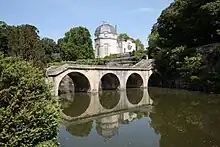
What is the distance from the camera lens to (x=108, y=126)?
16766 millimetres

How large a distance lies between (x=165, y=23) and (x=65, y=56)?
30.0m

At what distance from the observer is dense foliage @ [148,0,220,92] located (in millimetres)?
32031

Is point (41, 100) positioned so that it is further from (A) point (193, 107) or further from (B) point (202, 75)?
(B) point (202, 75)

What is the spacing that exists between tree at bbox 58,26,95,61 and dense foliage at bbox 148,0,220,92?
900 inches

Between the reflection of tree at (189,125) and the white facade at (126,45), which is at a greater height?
the white facade at (126,45)

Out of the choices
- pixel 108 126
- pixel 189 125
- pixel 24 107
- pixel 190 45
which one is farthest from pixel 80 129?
pixel 190 45

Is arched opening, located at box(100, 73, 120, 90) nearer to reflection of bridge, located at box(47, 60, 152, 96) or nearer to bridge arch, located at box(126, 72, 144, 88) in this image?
reflection of bridge, located at box(47, 60, 152, 96)

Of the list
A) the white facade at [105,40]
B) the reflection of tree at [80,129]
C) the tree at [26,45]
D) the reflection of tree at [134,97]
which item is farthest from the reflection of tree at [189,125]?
the white facade at [105,40]

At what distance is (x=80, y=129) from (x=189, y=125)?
6.63 m

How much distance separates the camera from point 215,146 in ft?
37.1

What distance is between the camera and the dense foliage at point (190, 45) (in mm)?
32031

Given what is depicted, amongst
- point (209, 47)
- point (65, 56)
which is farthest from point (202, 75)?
point (65, 56)

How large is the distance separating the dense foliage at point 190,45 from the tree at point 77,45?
75.0 feet

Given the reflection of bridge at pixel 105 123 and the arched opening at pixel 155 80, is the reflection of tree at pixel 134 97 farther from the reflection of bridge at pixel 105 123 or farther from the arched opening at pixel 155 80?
the arched opening at pixel 155 80
